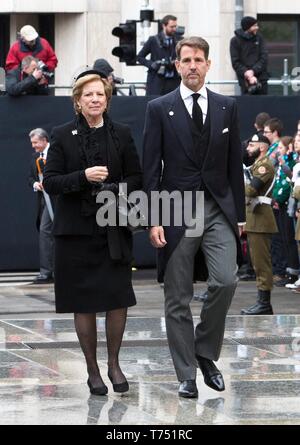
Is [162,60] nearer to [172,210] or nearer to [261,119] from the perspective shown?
[261,119]

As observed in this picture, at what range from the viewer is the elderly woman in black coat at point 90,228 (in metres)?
8.59

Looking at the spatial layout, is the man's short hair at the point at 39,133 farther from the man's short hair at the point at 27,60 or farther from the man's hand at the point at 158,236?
the man's hand at the point at 158,236

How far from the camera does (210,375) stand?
875 cm

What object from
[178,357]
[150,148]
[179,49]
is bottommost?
[178,357]

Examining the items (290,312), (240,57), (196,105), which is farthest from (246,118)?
(196,105)

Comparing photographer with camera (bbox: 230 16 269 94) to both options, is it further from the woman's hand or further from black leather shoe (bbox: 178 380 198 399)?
black leather shoe (bbox: 178 380 198 399)

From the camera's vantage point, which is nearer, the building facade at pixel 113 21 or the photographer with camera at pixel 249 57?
the photographer with camera at pixel 249 57

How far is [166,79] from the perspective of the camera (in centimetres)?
1878

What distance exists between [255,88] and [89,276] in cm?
1061

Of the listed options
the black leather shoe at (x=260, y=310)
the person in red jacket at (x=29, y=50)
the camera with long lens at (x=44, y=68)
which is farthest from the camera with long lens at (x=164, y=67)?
the black leather shoe at (x=260, y=310)

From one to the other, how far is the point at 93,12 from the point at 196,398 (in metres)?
18.3

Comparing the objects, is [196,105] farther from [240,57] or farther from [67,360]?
[240,57]

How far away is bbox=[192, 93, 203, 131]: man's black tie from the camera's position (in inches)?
345

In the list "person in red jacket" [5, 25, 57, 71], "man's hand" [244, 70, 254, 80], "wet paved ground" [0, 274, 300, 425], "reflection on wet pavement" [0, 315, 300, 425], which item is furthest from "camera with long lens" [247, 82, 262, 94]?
"reflection on wet pavement" [0, 315, 300, 425]
